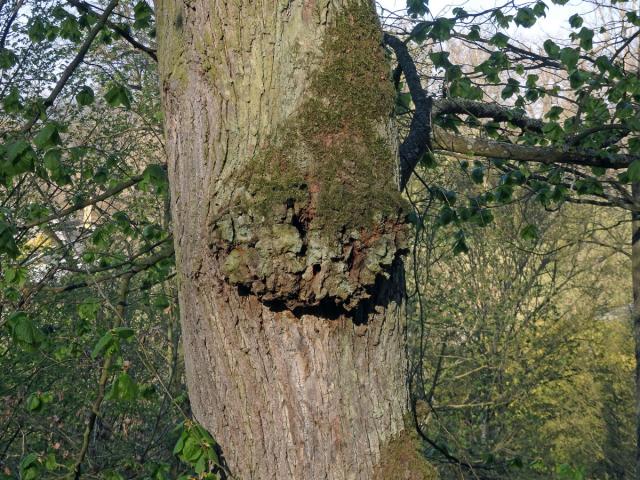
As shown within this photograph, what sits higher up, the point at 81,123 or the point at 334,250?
the point at 81,123

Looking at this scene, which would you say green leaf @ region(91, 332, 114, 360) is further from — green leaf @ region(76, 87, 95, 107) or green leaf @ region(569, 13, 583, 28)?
green leaf @ region(569, 13, 583, 28)

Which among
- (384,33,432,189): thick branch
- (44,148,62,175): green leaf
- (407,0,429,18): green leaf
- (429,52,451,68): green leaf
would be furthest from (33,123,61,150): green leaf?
(407,0,429,18): green leaf

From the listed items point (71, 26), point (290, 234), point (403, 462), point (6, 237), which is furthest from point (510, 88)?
point (290, 234)

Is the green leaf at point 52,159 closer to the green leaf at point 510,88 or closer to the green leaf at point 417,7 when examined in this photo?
the green leaf at point 417,7

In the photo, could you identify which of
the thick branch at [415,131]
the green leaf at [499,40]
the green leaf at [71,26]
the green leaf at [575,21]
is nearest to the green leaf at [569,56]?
the green leaf at [499,40]

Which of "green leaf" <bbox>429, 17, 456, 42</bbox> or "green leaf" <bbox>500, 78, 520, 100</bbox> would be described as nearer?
"green leaf" <bbox>429, 17, 456, 42</bbox>

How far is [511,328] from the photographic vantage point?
12.7 m

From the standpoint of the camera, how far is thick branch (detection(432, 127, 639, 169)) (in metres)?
3.45

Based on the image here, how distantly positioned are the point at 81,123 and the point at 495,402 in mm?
7626

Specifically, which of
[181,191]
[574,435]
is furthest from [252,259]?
[574,435]

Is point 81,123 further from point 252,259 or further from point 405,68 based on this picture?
point 252,259

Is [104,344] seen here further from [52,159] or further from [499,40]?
[499,40]

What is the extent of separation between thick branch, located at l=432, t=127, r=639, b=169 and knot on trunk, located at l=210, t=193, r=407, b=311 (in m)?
1.57

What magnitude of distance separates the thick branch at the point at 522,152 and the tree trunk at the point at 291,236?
1.38 m
